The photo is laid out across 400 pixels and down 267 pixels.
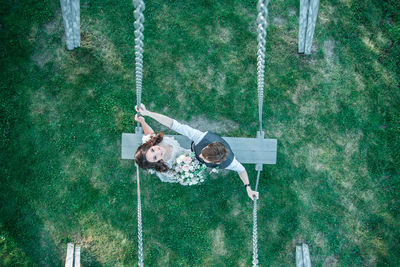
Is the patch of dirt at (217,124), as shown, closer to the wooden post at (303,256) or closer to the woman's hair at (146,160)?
the woman's hair at (146,160)

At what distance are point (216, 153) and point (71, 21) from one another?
13.1 ft

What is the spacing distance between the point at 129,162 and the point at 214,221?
7.11ft

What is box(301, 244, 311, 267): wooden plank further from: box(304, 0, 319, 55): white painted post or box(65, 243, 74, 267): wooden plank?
box(65, 243, 74, 267): wooden plank

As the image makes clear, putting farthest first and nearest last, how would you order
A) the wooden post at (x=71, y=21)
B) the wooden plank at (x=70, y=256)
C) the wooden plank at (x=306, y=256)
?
the wooden plank at (x=306, y=256), the wooden plank at (x=70, y=256), the wooden post at (x=71, y=21)

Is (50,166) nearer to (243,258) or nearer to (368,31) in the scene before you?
(243,258)

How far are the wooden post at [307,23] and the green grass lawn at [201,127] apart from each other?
0.80ft

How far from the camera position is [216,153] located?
4453mm

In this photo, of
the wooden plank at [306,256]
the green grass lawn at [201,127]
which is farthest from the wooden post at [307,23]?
the wooden plank at [306,256]

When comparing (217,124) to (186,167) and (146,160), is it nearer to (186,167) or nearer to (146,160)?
(186,167)

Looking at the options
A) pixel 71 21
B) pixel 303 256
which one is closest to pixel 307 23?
pixel 71 21

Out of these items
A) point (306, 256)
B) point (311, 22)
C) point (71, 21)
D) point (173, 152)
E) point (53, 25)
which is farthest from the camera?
point (53, 25)

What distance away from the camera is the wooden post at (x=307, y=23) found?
597 cm

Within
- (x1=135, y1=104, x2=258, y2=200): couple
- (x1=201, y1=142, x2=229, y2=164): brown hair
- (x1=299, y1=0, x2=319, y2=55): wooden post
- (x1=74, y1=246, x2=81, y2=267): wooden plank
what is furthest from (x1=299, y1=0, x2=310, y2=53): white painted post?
(x1=74, y1=246, x2=81, y2=267): wooden plank

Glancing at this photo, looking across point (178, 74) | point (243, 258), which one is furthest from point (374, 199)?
point (178, 74)
